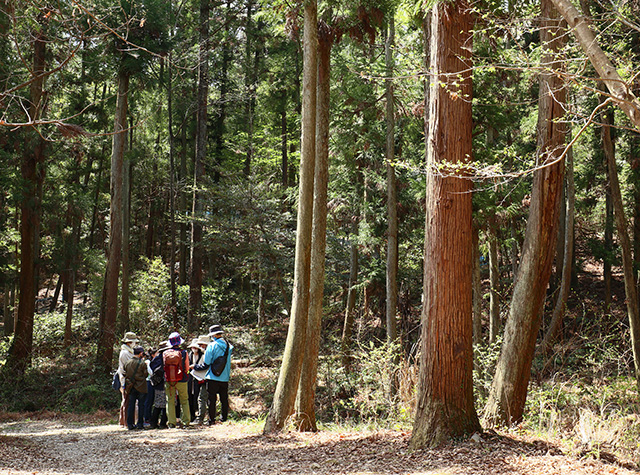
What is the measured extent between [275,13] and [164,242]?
92.0ft

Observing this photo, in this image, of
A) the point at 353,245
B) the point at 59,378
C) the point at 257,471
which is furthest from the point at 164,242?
the point at 257,471

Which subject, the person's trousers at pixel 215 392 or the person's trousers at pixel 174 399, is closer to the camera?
the person's trousers at pixel 174 399

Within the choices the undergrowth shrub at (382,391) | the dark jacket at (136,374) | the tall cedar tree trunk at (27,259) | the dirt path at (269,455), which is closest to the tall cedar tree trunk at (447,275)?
the dirt path at (269,455)

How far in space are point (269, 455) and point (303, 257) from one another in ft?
10.7

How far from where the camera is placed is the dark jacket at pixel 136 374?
10.7m

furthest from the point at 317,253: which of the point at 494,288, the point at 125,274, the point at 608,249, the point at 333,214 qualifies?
the point at 608,249

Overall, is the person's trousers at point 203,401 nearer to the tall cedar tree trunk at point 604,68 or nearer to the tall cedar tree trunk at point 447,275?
the tall cedar tree trunk at point 447,275

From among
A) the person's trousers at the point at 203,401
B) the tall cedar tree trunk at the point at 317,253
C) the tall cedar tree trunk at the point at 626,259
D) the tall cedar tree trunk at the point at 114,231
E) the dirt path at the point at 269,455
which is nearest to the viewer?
the dirt path at the point at 269,455

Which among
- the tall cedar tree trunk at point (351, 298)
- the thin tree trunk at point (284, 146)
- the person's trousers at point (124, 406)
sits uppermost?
the thin tree trunk at point (284, 146)

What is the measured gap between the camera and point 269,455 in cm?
728

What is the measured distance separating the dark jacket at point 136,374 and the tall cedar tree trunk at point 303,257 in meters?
3.31

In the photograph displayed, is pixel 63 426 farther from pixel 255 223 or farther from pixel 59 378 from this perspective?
pixel 255 223

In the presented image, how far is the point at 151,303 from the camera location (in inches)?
914

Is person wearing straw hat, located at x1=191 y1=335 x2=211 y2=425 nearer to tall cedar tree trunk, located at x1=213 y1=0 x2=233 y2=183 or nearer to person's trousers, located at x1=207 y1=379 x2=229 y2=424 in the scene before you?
person's trousers, located at x1=207 y1=379 x2=229 y2=424
